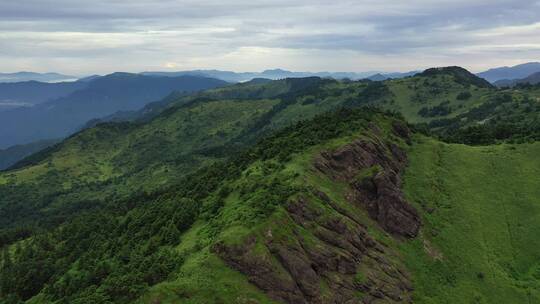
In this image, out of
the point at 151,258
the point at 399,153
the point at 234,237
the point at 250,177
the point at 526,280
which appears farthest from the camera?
the point at 399,153

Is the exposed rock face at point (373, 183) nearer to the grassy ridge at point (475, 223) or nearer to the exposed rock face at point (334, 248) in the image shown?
the exposed rock face at point (334, 248)

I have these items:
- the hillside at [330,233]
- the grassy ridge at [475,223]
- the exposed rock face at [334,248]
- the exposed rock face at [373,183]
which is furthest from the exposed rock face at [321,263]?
the exposed rock face at [373,183]

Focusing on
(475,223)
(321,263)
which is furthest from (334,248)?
(475,223)

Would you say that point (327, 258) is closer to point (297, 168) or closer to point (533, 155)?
point (297, 168)

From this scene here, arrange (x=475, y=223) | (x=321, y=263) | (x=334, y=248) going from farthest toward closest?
(x=475, y=223)
(x=334, y=248)
(x=321, y=263)

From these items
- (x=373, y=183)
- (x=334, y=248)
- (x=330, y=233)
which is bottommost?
(x=334, y=248)

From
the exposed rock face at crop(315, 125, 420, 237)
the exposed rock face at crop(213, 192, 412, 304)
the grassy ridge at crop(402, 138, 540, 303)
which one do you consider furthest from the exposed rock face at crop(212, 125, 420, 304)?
the grassy ridge at crop(402, 138, 540, 303)

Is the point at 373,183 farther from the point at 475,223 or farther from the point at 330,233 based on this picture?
the point at 475,223

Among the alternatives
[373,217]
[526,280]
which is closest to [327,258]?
[373,217]
